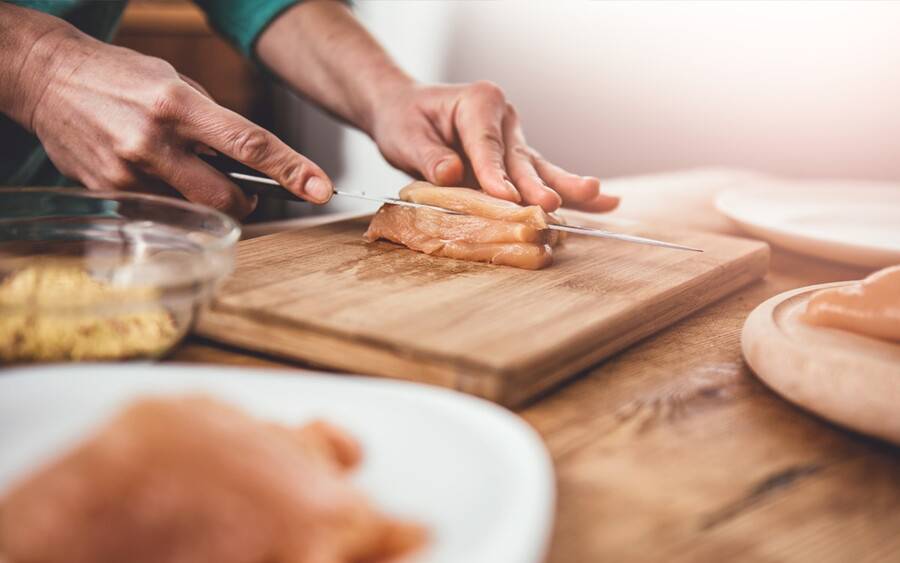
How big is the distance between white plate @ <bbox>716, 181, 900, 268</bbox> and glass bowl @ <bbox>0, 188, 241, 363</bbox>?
110 centimetres

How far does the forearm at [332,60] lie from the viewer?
6.89 feet

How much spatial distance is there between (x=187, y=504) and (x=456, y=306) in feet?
2.11

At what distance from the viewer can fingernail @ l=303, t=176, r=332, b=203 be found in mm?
1521

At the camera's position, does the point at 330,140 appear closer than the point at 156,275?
No

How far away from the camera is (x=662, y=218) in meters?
2.06

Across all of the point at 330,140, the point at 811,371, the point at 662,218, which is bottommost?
the point at 330,140

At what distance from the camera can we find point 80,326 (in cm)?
84

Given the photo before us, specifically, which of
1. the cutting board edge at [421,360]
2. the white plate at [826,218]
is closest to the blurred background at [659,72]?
the white plate at [826,218]

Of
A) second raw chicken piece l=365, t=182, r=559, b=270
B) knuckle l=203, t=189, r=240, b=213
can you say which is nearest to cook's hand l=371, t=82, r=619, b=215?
second raw chicken piece l=365, t=182, r=559, b=270

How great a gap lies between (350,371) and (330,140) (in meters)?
4.71

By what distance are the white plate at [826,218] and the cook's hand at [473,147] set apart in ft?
1.05

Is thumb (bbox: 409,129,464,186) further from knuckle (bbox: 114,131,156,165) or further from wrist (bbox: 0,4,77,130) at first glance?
wrist (bbox: 0,4,77,130)

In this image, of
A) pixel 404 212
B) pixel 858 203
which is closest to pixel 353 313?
pixel 404 212

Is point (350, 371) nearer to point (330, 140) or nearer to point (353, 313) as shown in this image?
point (353, 313)
